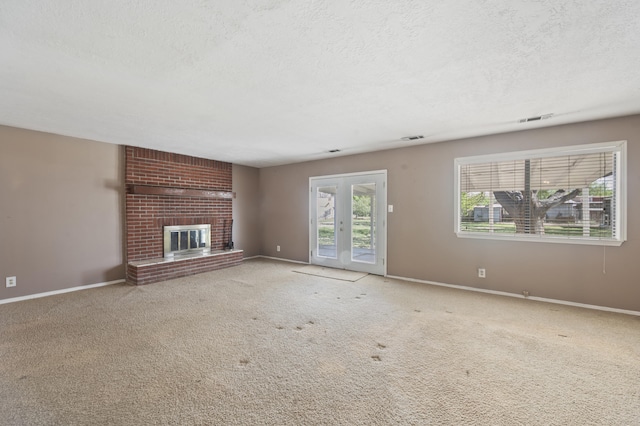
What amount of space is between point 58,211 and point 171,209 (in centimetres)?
162

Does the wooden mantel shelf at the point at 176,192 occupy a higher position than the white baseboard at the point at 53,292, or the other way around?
the wooden mantel shelf at the point at 176,192

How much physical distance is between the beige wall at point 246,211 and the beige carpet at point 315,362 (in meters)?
3.01

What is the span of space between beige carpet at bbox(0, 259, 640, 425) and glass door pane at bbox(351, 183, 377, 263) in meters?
1.60

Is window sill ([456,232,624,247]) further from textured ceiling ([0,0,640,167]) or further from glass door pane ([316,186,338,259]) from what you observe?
glass door pane ([316,186,338,259])

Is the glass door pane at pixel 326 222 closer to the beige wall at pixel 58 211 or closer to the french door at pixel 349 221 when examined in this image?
the french door at pixel 349 221

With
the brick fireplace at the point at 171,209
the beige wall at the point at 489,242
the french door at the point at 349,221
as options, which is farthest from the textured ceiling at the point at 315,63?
the french door at the point at 349,221

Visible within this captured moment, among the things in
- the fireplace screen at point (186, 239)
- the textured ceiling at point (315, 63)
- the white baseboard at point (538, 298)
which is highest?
the textured ceiling at point (315, 63)

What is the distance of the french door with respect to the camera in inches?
202

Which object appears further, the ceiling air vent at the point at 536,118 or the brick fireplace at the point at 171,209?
the brick fireplace at the point at 171,209

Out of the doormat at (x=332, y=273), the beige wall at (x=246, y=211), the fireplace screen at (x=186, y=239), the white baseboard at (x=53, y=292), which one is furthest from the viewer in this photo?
the beige wall at (x=246, y=211)

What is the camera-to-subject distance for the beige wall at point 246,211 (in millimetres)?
6598

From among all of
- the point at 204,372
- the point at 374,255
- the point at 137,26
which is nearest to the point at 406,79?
the point at 137,26

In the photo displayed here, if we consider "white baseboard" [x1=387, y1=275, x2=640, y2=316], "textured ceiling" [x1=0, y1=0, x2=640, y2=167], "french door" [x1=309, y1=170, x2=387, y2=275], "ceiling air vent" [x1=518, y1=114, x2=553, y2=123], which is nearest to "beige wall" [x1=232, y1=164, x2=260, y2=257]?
"french door" [x1=309, y1=170, x2=387, y2=275]

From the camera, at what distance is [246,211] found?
6.84 m
